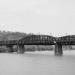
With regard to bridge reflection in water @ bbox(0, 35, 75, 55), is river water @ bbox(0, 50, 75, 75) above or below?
below

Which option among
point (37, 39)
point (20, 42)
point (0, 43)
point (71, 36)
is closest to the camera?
point (71, 36)

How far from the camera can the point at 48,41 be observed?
419ft

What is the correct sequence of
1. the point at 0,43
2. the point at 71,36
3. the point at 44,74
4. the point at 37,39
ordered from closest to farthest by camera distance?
the point at 44,74, the point at 71,36, the point at 37,39, the point at 0,43

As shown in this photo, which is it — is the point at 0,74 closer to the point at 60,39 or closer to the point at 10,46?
the point at 60,39

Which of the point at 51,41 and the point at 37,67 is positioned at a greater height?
the point at 51,41

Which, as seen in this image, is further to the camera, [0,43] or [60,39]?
[0,43]

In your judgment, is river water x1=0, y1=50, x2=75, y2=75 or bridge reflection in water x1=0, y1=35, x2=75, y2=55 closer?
river water x1=0, y1=50, x2=75, y2=75

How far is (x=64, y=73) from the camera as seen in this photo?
159 ft

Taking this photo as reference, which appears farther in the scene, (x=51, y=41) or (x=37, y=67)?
(x=51, y=41)

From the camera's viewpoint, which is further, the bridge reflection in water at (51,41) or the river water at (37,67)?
the bridge reflection in water at (51,41)

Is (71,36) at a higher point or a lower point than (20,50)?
higher

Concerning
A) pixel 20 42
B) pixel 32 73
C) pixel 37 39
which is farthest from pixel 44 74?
pixel 20 42

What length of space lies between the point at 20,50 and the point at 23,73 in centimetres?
9348

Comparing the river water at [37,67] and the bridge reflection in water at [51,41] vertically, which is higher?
→ the bridge reflection in water at [51,41]
